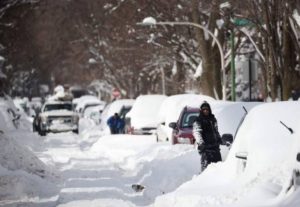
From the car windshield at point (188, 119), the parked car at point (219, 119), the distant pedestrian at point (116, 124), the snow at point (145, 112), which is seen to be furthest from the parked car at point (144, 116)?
the car windshield at point (188, 119)

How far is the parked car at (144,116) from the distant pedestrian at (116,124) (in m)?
2.78

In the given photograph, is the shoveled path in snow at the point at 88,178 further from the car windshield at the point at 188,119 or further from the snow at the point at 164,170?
the car windshield at the point at 188,119

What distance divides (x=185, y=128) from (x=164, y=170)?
3.50 metres

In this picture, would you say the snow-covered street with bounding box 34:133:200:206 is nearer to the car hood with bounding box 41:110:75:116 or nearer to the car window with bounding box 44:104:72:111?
the car hood with bounding box 41:110:75:116

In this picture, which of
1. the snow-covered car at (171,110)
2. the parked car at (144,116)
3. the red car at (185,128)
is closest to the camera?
the red car at (185,128)

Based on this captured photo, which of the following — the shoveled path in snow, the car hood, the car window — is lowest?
the shoveled path in snow

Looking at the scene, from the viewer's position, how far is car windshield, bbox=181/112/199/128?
64.3 feet

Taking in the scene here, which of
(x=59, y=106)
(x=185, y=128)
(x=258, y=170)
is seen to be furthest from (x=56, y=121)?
(x=258, y=170)

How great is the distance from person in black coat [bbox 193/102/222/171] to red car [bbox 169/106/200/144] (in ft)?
16.1

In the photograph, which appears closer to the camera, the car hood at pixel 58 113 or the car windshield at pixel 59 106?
the car hood at pixel 58 113

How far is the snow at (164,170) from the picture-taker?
817 cm

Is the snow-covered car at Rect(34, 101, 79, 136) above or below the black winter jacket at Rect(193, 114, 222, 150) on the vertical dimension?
below

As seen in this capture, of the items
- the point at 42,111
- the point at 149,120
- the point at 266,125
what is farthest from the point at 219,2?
the point at 266,125

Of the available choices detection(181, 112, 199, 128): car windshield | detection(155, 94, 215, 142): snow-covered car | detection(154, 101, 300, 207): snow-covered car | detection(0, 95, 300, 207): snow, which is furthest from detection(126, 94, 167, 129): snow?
detection(154, 101, 300, 207): snow-covered car
